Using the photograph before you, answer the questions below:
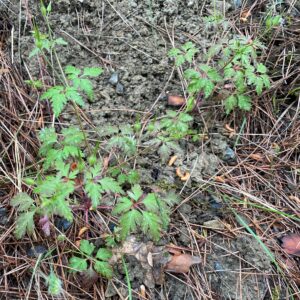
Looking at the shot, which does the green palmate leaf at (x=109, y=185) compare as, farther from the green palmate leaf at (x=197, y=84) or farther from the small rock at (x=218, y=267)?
the green palmate leaf at (x=197, y=84)

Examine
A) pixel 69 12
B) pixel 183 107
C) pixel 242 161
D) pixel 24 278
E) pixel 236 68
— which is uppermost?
pixel 69 12

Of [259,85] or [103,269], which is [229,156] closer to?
[259,85]

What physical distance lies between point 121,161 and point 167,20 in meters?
1.08

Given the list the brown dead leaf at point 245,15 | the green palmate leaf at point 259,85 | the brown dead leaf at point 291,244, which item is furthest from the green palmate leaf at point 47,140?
the brown dead leaf at point 245,15

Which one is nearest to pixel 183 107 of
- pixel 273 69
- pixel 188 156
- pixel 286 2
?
pixel 188 156

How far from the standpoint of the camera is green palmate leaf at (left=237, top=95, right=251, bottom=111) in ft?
7.41

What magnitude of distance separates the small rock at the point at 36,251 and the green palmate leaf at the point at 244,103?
133 cm

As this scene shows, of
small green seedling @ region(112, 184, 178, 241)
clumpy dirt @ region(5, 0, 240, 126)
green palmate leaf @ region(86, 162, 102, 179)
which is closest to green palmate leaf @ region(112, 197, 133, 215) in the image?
small green seedling @ region(112, 184, 178, 241)

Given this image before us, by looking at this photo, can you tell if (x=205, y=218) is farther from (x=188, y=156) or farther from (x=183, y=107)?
(x=183, y=107)

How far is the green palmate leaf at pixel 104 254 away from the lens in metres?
1.79

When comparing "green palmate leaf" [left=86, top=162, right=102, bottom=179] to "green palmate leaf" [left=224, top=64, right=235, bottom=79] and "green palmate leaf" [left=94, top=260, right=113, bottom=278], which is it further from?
"green palmate leaf" [left=224, top=64, right=235, bottom=79]

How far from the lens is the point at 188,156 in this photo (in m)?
2.22

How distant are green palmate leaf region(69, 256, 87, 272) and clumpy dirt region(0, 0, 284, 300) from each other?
50cm

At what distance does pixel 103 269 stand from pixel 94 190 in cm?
37
